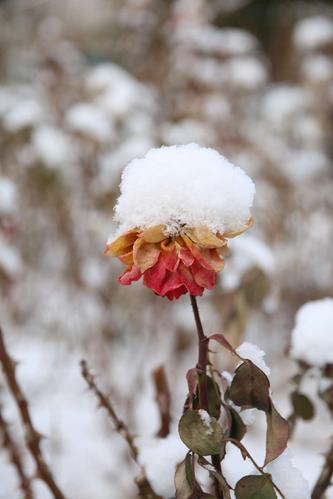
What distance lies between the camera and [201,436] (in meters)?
0.43

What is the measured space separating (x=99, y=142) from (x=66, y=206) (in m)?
0.41

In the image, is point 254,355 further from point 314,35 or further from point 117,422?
point 314,35

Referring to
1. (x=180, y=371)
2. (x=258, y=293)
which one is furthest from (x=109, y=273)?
(x=258, y=293)

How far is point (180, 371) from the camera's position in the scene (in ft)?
7.50

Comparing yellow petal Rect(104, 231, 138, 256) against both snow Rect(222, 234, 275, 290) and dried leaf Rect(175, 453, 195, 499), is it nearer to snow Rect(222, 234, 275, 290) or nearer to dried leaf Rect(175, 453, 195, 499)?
dried leaf Rect(175, 453, 195, 499)

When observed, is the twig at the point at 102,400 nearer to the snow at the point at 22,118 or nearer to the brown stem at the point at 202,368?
the brown stem at the point at 202,368

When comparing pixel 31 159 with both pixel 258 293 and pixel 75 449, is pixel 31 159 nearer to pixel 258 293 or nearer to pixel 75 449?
pixel 75 449

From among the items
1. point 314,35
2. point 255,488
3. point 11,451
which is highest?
point 314,35

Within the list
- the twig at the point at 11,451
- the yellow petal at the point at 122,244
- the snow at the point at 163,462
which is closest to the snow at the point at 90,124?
the twig at the point at 11,451

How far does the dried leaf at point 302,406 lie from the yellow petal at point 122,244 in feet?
1.06

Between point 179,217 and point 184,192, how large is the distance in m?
0.02

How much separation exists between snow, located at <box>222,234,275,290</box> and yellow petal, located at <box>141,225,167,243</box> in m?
0.56

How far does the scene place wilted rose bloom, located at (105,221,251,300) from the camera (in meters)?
0.42

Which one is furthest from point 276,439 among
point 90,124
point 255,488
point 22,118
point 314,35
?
point 314,35
